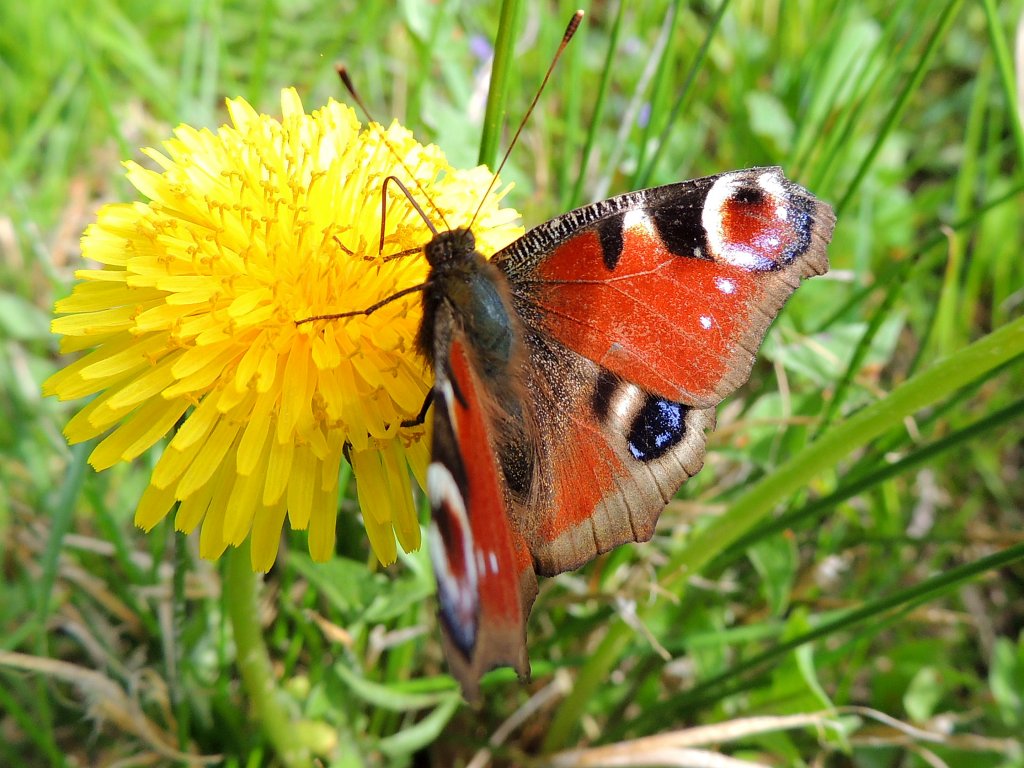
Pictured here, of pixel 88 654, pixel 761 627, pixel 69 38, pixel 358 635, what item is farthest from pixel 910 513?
pixel 69 38

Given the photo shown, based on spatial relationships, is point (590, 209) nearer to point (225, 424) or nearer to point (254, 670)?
point (225, 424)

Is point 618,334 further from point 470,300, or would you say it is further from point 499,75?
point 499,75

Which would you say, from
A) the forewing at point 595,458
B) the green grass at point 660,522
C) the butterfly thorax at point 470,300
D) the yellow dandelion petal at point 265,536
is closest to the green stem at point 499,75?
the green grass at point 660,522

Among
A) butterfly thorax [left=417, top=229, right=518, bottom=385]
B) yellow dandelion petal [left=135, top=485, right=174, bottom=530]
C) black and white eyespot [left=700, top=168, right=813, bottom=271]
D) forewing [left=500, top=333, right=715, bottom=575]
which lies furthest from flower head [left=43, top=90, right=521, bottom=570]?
black and white eyespot [left=700, top=168, right=813, bottom=271]

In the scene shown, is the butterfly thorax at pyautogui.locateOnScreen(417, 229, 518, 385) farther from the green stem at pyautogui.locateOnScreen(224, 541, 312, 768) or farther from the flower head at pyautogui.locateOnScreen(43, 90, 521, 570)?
the green stem at pyautogui.locateOnScreen(224, 541, 312, 768)

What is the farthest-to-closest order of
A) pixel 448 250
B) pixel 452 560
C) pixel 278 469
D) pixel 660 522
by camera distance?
pixel 660 522
pixel 448 250
pixel 278 469
pixel 452 560

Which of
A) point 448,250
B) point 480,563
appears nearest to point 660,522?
point 448,250

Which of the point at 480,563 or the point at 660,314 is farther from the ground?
the point at 660,314

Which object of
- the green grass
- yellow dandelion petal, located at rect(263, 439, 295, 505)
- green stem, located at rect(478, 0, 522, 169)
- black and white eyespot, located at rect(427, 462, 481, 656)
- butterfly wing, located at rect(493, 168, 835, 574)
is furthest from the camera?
the green grass
